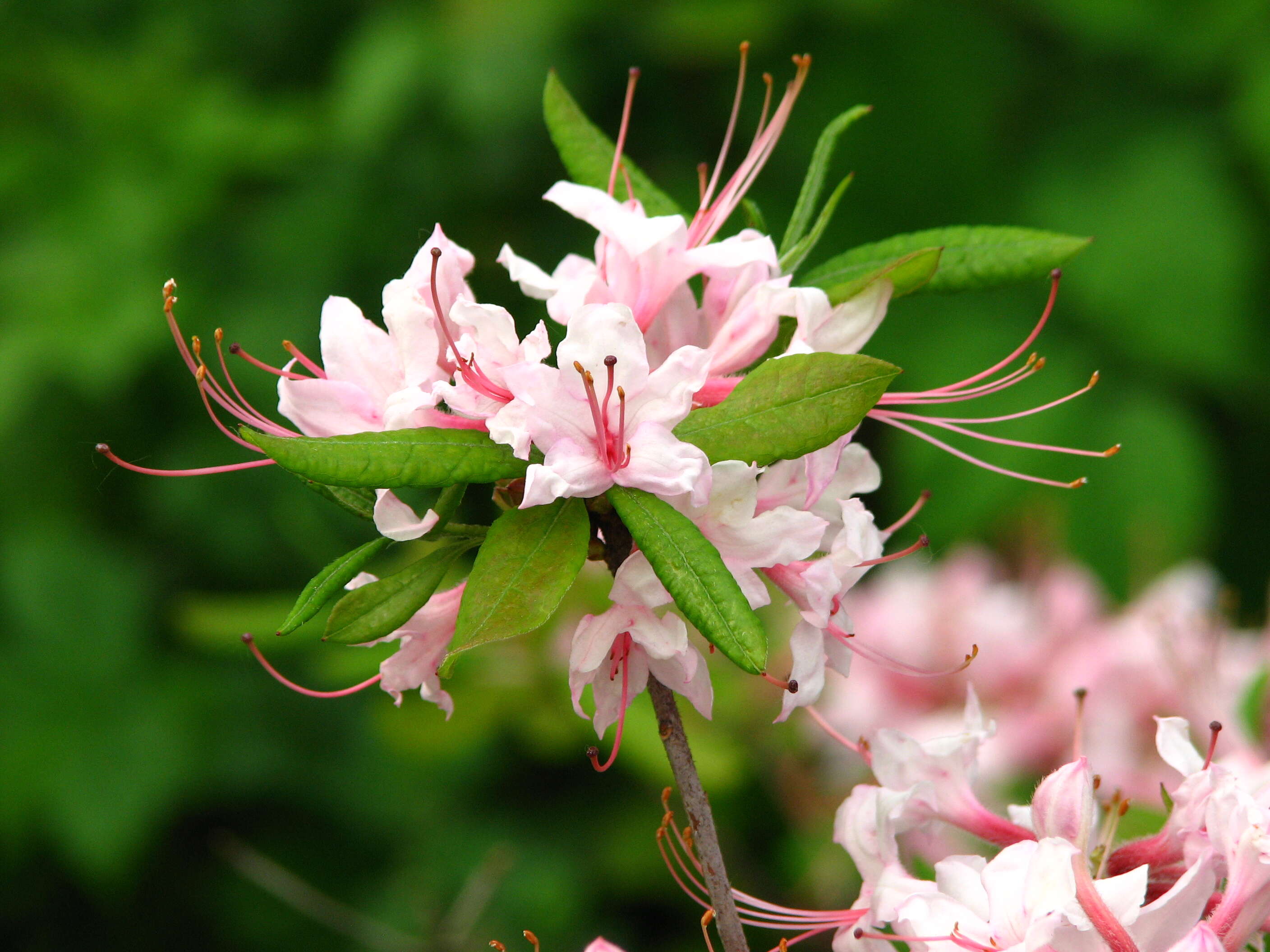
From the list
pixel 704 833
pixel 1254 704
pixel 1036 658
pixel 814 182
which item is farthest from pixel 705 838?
pixel 1036 658

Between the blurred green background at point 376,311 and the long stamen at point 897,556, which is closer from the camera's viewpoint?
the long stamen at point 897,556

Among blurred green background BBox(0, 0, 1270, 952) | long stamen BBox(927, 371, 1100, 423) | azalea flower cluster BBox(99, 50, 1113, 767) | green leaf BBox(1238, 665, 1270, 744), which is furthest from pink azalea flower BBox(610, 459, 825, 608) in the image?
blurred green background BBox(0, 0, 1270, 952)

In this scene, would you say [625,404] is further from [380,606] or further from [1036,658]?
[1036,658]

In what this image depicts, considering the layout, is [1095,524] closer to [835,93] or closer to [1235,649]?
[1235,649]

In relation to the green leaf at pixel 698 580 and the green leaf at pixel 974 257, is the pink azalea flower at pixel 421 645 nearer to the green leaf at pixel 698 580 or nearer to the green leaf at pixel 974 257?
the green leaf at pixel 698 580

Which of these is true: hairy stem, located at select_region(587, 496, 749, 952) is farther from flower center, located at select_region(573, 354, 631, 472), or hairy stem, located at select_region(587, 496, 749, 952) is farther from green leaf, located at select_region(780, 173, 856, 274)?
green leaf, located at select_region(780, 173, 856, 274)

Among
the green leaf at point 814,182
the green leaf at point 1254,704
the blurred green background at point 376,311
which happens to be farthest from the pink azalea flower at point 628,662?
the blurred green background at point 376,311

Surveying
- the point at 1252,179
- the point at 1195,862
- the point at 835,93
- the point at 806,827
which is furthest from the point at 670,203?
the point at 1252,179
